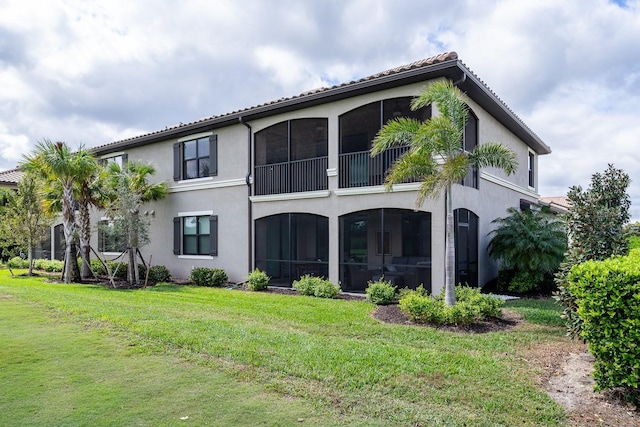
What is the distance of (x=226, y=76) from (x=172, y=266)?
833 cm

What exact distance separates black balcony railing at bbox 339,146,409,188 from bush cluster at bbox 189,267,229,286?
19.2ft

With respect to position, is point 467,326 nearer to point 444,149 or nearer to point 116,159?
point 444,149

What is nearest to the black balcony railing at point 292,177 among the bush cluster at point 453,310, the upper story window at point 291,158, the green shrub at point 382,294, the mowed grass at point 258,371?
the upper story window at point 291,158

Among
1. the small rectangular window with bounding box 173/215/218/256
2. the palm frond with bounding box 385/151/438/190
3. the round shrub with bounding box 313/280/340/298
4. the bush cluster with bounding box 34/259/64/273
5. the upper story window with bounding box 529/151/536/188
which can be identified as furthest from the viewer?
the bush cluster with bounding box 34/259/64/273

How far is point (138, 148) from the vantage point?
19047mm

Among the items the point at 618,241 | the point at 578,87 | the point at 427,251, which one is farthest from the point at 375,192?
the point at 578,87

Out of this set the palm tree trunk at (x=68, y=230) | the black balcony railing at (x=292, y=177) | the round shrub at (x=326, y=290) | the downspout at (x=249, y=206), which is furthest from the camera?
the palm tree trunk at (x=68, y=230)

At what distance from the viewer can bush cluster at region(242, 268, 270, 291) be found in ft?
45.4

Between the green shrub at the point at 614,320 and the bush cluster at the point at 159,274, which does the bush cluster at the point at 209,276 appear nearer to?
the bush cluster at the point at 159,274

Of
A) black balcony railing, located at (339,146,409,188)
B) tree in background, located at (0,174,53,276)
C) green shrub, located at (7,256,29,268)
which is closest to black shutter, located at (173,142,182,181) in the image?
tree in background, located at (0,174,53,276)

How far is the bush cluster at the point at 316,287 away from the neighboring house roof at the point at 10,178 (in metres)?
23.3

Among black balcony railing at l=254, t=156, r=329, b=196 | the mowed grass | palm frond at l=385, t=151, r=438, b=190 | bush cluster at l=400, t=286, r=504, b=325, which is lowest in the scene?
the mowed grass

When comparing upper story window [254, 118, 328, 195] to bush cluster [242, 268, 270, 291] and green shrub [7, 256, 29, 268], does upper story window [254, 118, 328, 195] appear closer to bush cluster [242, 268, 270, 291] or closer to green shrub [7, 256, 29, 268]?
bush cluster [242, 268, 270, 291]

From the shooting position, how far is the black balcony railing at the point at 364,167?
12.3 m
